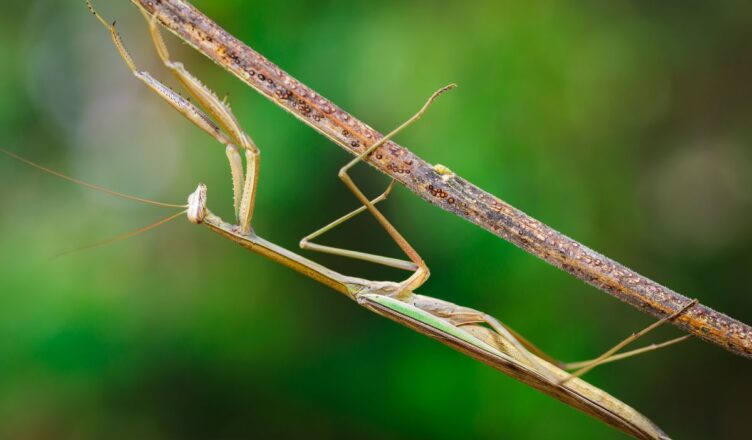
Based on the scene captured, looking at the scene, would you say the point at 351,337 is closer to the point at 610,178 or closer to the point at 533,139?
the point at 533,139

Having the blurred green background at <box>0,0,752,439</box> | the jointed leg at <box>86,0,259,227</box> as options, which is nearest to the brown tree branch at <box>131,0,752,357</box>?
the jointed leg at <box>86,0,259,227</box>

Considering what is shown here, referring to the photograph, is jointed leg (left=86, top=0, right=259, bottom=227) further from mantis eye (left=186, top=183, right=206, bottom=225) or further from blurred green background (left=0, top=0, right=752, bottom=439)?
blurred green background (left=0, top=0, right=752, bottom=439)

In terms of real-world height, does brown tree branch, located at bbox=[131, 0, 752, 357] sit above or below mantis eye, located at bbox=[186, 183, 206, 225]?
above

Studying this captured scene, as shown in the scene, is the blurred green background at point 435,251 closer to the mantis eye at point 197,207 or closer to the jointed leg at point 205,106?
the mantis eye at point 197,207

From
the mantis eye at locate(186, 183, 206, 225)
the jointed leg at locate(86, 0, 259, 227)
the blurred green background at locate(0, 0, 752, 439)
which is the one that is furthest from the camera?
the blurred green background at locate(0, 0, 752, 439)

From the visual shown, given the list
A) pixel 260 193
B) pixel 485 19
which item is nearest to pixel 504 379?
pixel 260 193

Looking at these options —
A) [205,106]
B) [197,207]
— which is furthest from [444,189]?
[197,207]

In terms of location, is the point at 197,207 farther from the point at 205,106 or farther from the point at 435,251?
the point at 435,251
